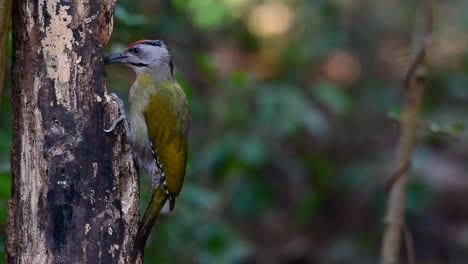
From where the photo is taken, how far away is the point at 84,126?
4.12m

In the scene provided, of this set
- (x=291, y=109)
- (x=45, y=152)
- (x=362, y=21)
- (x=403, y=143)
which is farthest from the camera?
(x=362, y=21)

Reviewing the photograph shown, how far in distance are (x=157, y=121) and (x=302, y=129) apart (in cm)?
405

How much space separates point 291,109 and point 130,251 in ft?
11.9

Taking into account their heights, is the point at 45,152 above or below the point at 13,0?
below

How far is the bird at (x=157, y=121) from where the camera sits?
15.9 feet

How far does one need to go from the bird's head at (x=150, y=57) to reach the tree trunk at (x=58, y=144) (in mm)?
1149

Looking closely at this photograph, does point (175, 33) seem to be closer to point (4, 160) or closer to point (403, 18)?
point (4, 160)

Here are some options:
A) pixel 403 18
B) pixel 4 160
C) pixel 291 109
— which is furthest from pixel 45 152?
pixel 403 18

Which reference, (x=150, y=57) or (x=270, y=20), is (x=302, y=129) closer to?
(x=270, y=20)

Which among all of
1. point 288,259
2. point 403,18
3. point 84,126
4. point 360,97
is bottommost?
point 288,259

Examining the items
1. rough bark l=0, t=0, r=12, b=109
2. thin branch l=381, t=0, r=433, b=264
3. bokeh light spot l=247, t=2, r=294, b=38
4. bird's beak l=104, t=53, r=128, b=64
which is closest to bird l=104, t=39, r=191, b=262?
bird's beak l=104, t=53, r=128, b=64

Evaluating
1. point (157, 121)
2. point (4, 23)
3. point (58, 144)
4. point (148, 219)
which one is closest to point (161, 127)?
point (157, 121)

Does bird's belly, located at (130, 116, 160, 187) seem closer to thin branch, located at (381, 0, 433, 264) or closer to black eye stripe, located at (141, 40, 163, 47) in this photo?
black eye stripe, located at (141, 40, 163, 47)

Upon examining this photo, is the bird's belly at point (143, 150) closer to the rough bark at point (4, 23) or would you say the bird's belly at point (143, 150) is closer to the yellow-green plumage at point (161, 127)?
the yellow-green plumage at point (161, 127)
